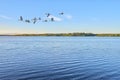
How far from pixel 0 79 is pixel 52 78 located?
12.2ft

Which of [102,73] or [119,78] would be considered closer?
[119,78]

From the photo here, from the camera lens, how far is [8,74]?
19.3 meters

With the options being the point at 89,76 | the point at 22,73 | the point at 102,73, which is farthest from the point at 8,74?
the point at 102,73

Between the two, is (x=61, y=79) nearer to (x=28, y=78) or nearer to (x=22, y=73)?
(x=28, y=78)

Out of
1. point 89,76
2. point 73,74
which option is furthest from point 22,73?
point 89,76

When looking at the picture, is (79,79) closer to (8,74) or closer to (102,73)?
(102,73)

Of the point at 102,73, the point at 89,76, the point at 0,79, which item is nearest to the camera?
the point at 0,79

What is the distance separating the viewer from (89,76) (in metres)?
19.0

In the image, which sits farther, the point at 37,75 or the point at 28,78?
the point at 37,75

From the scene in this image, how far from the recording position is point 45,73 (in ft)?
66.1

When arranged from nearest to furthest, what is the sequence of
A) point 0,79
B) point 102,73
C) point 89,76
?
point 0,79 → point 89,76 → point 102,73

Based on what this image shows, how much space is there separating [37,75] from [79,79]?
11.3 ft

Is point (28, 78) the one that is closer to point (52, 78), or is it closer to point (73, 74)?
point (52, 78)

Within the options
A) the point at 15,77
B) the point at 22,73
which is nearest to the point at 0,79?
the point at 15,77
